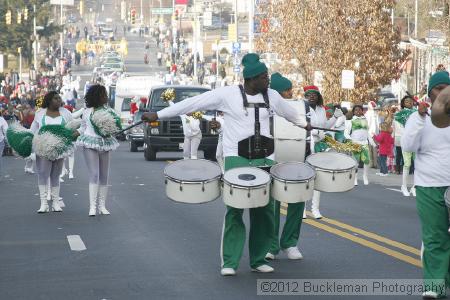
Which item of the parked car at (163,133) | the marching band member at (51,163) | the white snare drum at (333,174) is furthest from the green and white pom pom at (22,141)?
the parked car at (163,133)

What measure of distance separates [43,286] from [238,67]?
214 feet

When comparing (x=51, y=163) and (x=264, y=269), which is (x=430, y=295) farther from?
(x=51, y=163)

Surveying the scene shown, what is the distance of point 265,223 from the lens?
1295cm

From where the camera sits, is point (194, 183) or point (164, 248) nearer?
point (194, 183)

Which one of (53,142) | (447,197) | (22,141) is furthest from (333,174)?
(22,141)

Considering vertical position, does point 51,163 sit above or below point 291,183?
below

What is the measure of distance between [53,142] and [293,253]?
7223mm

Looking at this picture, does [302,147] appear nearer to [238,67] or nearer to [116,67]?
[238,67]

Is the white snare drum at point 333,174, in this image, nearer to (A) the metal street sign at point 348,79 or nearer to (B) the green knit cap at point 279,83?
(B) the green knit cap at point 279,83

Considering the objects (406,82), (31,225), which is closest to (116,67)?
(406,82)

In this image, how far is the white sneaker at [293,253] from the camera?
13930 millimetres

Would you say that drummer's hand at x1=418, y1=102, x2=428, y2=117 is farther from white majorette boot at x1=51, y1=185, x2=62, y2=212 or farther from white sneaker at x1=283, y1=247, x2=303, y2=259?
white majorette boot at x1=51, y1=185, x2=62, y2=212

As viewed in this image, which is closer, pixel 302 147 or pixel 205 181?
pixel 205 181

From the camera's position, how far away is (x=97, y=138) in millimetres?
19359
